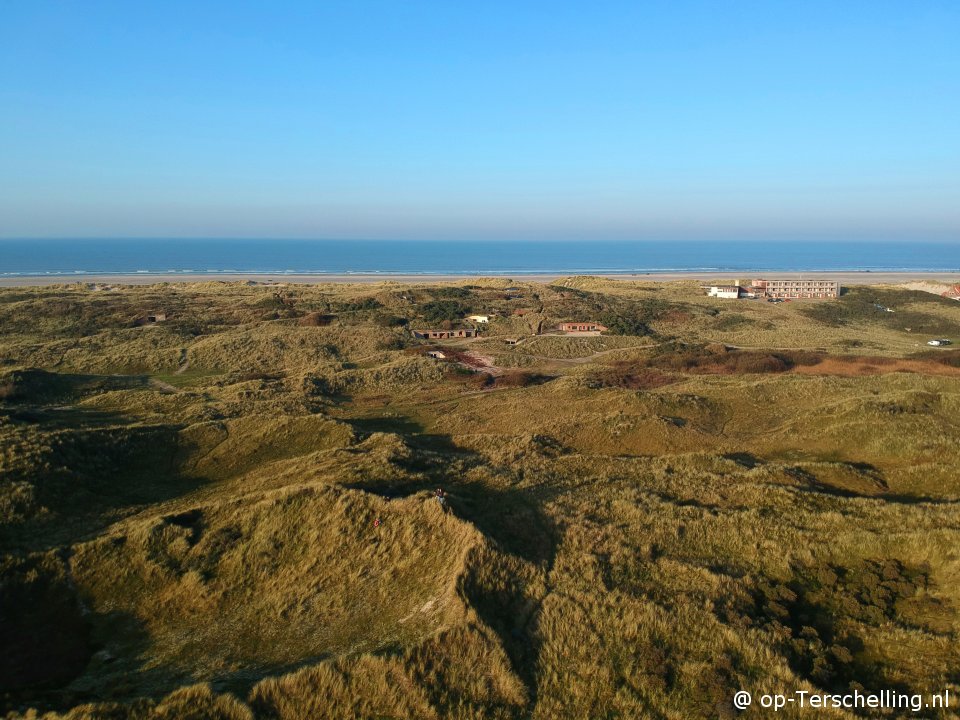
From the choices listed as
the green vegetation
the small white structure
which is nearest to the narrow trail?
the green vegetation

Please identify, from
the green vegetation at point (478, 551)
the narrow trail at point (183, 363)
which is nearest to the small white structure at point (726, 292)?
the green vegetation at point (478, 551)

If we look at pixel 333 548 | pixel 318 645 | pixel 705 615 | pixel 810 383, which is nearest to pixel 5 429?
pixel 333 548

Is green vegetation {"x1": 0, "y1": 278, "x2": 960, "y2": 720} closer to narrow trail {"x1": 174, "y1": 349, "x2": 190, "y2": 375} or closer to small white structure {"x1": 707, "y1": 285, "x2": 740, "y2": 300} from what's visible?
narrow trail {"x1": 174, "y1": 349, "x2": 190, "y2": 375}

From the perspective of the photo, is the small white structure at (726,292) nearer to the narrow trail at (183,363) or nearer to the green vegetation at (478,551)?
the green vegetation at (478,551)

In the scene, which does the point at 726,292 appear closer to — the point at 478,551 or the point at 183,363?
the point at 183,363

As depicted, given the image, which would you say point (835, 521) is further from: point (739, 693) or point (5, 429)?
point (5, 429)

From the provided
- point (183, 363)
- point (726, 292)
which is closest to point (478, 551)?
point (183, 363)
